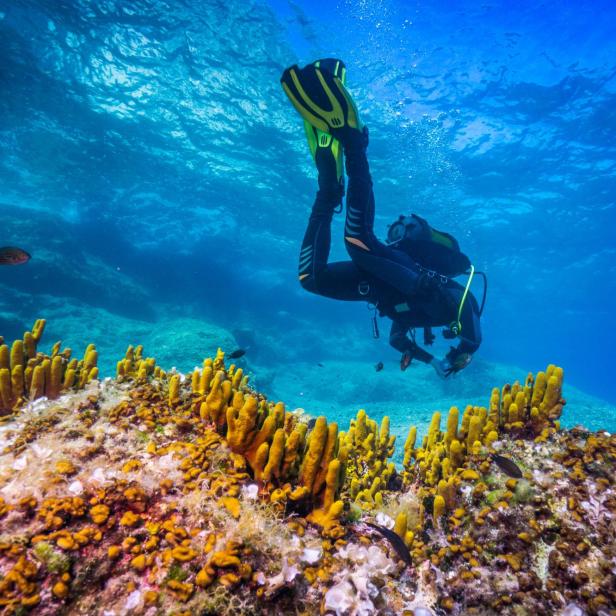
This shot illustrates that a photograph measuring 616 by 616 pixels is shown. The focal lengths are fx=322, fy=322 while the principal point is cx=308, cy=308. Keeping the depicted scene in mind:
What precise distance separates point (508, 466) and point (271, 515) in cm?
172

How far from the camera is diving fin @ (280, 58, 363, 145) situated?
15.8 feet

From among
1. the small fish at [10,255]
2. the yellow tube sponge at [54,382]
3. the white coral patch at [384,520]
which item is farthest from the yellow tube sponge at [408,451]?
the small fish at [10,255]

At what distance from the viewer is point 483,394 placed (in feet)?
68.7

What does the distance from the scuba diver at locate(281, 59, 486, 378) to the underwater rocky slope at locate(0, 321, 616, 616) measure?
271 centimetres

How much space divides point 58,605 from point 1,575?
29 centimetres

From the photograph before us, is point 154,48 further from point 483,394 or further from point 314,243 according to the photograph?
point 483,394

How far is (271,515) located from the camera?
193 centimetres

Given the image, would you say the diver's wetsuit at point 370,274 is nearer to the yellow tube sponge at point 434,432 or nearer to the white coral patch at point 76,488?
the yellow tube sponge at point 434,432

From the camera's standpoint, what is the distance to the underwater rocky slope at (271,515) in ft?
5.07

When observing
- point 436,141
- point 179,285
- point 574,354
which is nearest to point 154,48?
point 436,141

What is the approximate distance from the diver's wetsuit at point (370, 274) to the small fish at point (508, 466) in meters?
3.32

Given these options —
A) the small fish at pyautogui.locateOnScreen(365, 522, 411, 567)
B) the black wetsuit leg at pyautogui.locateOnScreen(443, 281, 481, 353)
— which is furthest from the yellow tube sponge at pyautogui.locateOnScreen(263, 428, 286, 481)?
the black wetsuit leg at pyautogui.locateOnScreen(443, 281, 481, 353)

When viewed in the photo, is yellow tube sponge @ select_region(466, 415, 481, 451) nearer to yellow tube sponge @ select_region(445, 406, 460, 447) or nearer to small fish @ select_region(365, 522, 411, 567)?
yellow tube sponge @ select_region(445, 406, 460, 447)

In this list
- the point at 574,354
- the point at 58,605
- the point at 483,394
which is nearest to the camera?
the point at 58,605
